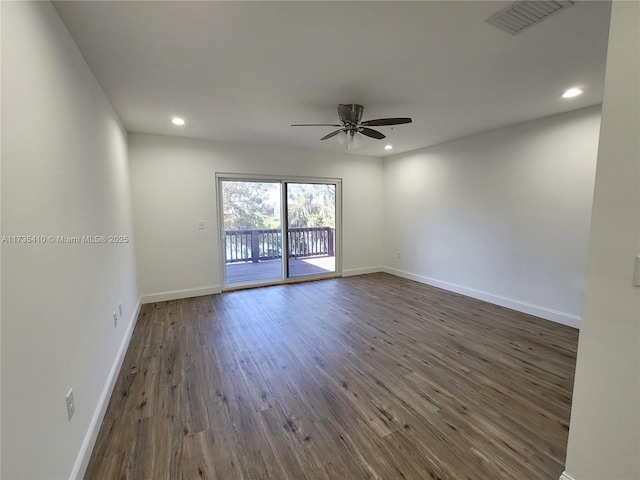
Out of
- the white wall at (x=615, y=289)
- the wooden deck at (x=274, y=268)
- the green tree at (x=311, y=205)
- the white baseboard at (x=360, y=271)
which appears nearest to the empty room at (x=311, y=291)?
the white wall at (x=615, y=289)

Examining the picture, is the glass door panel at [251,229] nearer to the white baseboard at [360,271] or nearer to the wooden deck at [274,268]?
the wooden deck at [274,268]

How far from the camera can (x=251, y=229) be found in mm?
5250

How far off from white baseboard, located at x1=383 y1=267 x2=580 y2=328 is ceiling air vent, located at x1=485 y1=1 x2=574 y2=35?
10.4 ft

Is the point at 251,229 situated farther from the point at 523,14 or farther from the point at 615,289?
the point at 615,289

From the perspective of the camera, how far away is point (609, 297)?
126cm

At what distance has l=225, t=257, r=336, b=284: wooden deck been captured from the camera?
5.52 m

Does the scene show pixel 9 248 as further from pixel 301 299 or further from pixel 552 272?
pixel 552 272

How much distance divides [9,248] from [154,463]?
133 cm

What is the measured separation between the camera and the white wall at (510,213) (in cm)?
322

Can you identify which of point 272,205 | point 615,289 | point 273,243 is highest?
point 272,205

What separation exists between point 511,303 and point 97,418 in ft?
14.7

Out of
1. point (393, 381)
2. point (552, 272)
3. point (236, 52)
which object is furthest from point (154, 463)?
point (552, 272)

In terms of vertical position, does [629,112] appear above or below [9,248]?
above

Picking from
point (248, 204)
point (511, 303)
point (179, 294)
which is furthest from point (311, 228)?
point (511, 303)
